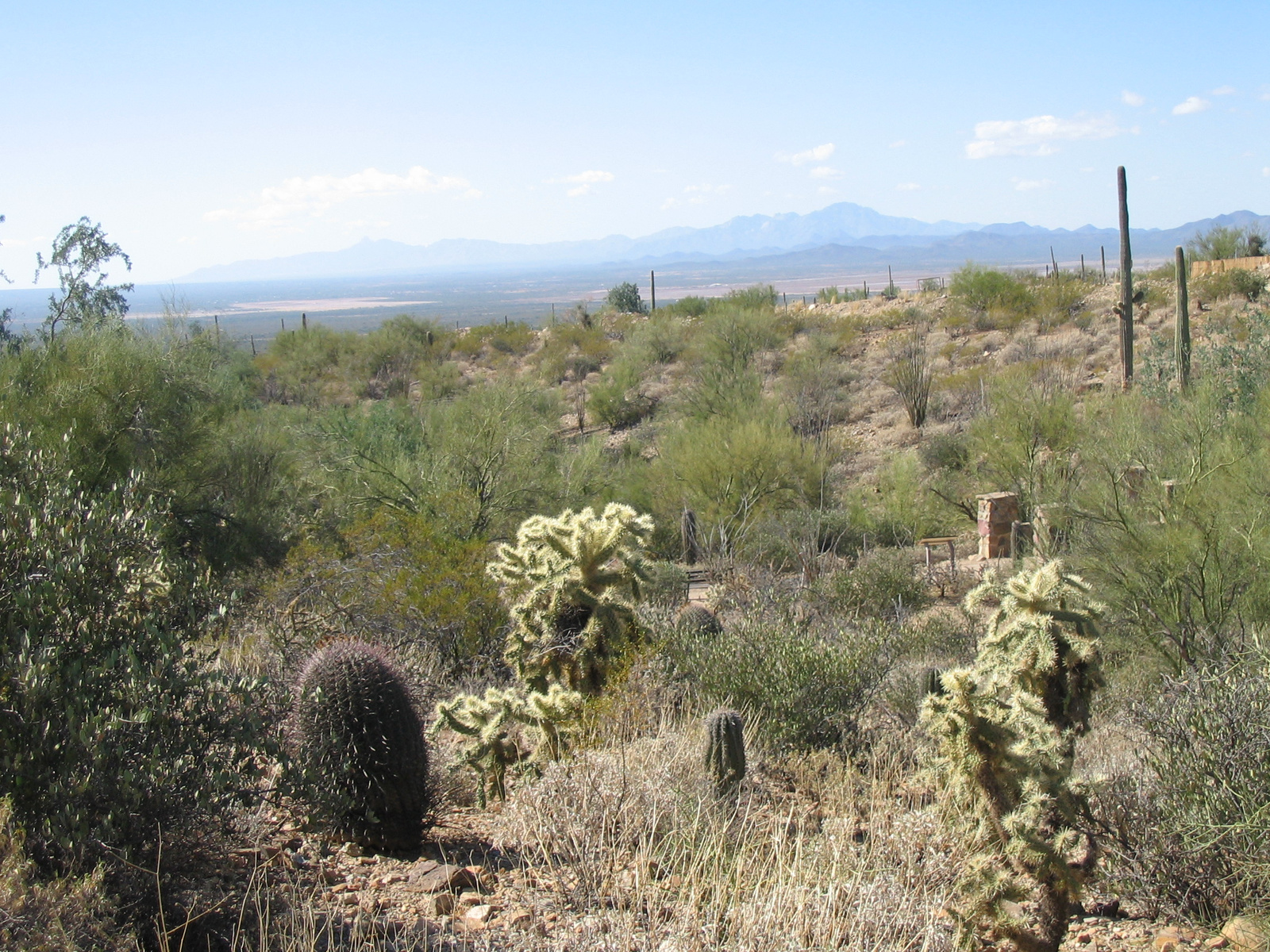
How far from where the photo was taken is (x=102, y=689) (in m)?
3.44

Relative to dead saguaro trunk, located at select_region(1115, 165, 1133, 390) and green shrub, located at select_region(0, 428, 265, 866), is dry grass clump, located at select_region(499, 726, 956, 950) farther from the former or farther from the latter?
dead saguaro trunk, located at select_region(1115, 165, 1133, 390)

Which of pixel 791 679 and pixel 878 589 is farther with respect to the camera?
pixel 878 589

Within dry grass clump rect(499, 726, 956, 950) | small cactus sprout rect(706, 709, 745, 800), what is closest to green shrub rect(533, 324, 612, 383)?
small cactus sprout rect(706, 709, 745, 800)

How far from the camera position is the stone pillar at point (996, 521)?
13250 mm

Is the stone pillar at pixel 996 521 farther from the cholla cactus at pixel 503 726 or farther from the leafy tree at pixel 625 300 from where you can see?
the leafy tree at pixel 625 300

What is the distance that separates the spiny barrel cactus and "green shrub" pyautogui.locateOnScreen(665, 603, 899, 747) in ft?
7.13

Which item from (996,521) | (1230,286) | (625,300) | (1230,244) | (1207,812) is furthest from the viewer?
(625,300)

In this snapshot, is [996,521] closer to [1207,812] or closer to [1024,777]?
[1207,812]

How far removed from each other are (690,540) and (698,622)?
6810mm

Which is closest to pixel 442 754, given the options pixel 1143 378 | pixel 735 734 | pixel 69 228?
pixel 735 734

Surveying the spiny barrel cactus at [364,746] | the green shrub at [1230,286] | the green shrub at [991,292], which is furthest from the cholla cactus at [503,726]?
the green shrub at [991,292]

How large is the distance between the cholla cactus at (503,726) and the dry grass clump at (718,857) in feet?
0.95

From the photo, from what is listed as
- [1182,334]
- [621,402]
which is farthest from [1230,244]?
[621,402]

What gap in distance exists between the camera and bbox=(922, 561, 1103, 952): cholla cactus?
3436mm
